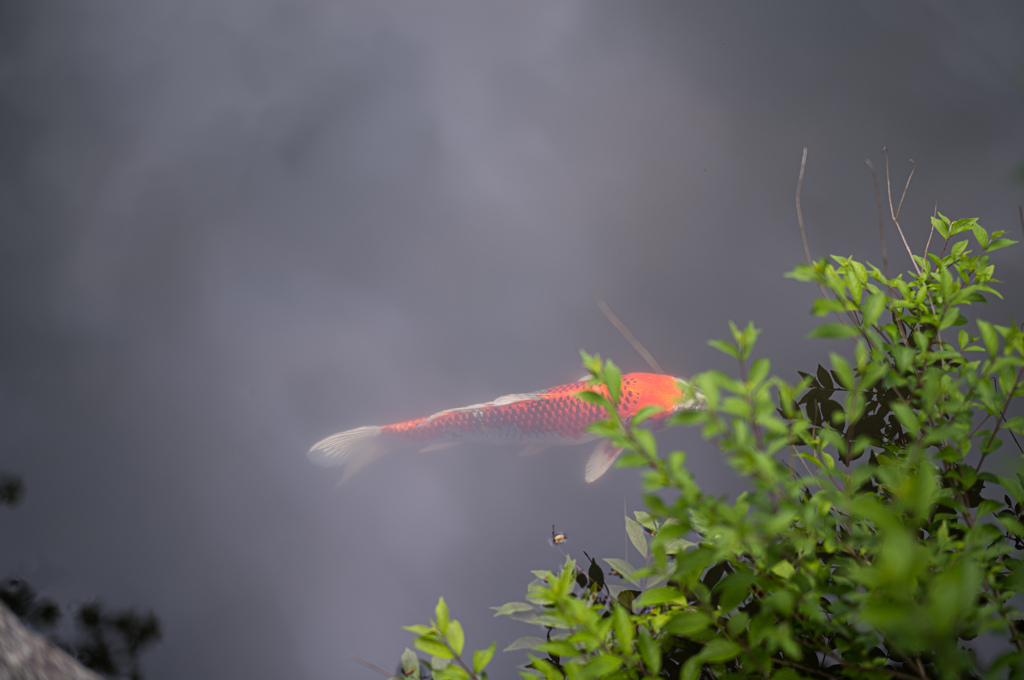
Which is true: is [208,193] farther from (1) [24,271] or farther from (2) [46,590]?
(2) [46,590]

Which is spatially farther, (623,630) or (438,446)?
(438,446)

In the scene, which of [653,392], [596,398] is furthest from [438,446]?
[596,398]

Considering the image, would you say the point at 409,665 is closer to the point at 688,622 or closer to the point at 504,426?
the point at 688,622

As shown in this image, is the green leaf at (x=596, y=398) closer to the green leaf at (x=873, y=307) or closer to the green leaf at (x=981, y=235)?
the green leaf at (x=873, y=307)

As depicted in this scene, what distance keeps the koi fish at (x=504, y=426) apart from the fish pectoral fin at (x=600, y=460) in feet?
0.05

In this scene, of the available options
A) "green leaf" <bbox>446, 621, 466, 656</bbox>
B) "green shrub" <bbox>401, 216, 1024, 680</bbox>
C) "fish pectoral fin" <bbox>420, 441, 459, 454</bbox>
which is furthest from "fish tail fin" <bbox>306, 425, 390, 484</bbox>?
"green leaf" <bbox>446, 621, 466, 656</bbox>

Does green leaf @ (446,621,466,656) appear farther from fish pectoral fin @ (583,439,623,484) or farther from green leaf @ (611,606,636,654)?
fish pectoral fin @ (583,439,623,484)

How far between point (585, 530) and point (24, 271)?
2.54 m

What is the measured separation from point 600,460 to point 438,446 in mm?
600

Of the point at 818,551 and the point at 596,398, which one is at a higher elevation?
the point at 596,398

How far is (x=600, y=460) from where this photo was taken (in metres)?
1.83

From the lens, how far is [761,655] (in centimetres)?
48

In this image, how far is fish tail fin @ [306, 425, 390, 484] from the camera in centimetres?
193

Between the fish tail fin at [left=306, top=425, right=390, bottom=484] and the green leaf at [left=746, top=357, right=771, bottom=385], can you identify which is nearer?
the green leaf at [left=746, top=357, right=771, bottom=385]
